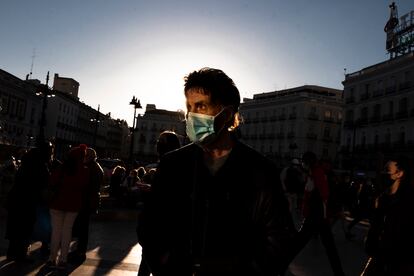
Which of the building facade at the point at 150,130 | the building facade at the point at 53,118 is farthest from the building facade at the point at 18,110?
the building facade at the point at 150,130

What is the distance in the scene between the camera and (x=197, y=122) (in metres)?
1.97

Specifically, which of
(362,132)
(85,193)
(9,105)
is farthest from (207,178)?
(9,105)

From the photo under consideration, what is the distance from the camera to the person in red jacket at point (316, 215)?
22.2 feet

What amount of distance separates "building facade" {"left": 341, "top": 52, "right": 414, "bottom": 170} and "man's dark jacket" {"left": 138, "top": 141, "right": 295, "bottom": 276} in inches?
1766

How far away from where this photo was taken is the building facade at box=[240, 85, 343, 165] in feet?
233

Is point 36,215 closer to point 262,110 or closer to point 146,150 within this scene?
point 262,110

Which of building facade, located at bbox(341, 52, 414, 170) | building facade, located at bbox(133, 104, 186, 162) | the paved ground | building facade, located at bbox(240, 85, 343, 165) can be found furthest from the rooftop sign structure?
building facade, located at bbox(133, 104, 186, 162)

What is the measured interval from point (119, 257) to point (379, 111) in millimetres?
48972

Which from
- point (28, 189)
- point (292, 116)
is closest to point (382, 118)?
point (292, 116)

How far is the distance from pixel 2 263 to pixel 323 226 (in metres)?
4.63

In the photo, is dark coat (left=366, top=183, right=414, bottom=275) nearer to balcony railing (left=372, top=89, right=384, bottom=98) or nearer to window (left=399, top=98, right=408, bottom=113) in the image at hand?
window (left=399, top=98, right=408, bottom=113)

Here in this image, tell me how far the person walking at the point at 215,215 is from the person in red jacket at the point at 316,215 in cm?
353

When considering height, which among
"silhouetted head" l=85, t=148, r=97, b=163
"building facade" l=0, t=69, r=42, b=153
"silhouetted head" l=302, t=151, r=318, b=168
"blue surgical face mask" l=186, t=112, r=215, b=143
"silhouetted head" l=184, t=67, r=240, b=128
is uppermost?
"building facade" l=0, t=69, r=42, b=153

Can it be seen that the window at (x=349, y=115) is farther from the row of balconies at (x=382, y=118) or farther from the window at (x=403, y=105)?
the window at (x=403, y=105)
